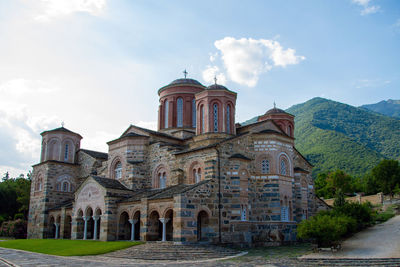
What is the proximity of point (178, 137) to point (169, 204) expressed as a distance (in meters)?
9.33

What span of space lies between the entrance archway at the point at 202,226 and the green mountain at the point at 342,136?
4667cm

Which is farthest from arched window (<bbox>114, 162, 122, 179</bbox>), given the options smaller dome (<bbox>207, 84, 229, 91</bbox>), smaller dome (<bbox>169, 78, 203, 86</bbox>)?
smaller dome (<bbox>207, 84, 229, 91</bbox>)

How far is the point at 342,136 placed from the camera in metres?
74.9

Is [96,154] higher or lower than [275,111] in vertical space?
lower

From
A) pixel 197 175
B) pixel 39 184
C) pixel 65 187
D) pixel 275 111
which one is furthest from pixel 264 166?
pixel 39 184

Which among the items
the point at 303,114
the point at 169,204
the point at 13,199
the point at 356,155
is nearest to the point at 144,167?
the point at 169,204

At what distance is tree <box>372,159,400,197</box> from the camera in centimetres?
4369

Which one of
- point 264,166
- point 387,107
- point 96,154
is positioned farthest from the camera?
point 387,107

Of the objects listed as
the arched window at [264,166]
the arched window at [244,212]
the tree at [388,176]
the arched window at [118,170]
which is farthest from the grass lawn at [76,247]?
the tree at [388,176]

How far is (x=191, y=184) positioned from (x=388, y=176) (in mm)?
32236

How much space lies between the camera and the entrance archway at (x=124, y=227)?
22.2 m

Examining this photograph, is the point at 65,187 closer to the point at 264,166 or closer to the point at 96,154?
the point at 96,154

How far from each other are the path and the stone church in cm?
413

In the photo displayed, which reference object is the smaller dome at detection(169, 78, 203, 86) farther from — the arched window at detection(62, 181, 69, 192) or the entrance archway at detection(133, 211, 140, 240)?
the arched window at detection(62, 181, 69, 192)
